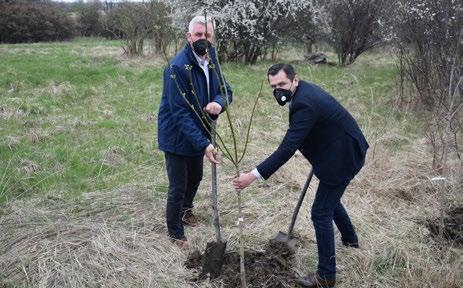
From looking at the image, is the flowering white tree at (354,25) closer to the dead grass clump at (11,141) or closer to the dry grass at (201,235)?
the dry grass at (201,235)

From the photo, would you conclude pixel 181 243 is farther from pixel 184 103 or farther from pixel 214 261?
pixel 184 103

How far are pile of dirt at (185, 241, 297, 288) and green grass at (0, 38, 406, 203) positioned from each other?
6.75 feet

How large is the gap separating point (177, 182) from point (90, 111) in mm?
5117

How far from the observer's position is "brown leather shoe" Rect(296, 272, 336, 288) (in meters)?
3.37

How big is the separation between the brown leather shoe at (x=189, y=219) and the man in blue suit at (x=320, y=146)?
1315 millimetres

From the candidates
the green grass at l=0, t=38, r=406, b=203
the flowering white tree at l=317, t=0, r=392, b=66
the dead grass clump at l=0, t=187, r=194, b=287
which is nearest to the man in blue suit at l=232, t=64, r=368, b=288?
the dead grass clump at l=0, t=187, r=194, b=287

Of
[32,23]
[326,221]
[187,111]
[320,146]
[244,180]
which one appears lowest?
[326,221]

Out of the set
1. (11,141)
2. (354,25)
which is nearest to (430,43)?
(11,141)

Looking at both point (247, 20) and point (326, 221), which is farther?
point (247, 20)

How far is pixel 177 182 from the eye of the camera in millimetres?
3809

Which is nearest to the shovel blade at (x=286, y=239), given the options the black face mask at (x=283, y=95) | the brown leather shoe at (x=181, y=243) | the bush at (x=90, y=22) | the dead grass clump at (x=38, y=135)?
the brown leather shoe at (x=181, y=243)

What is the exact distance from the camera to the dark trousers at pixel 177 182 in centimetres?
378

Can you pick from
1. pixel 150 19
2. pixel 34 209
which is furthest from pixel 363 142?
pixel 150 19

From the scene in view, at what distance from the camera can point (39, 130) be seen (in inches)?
272
